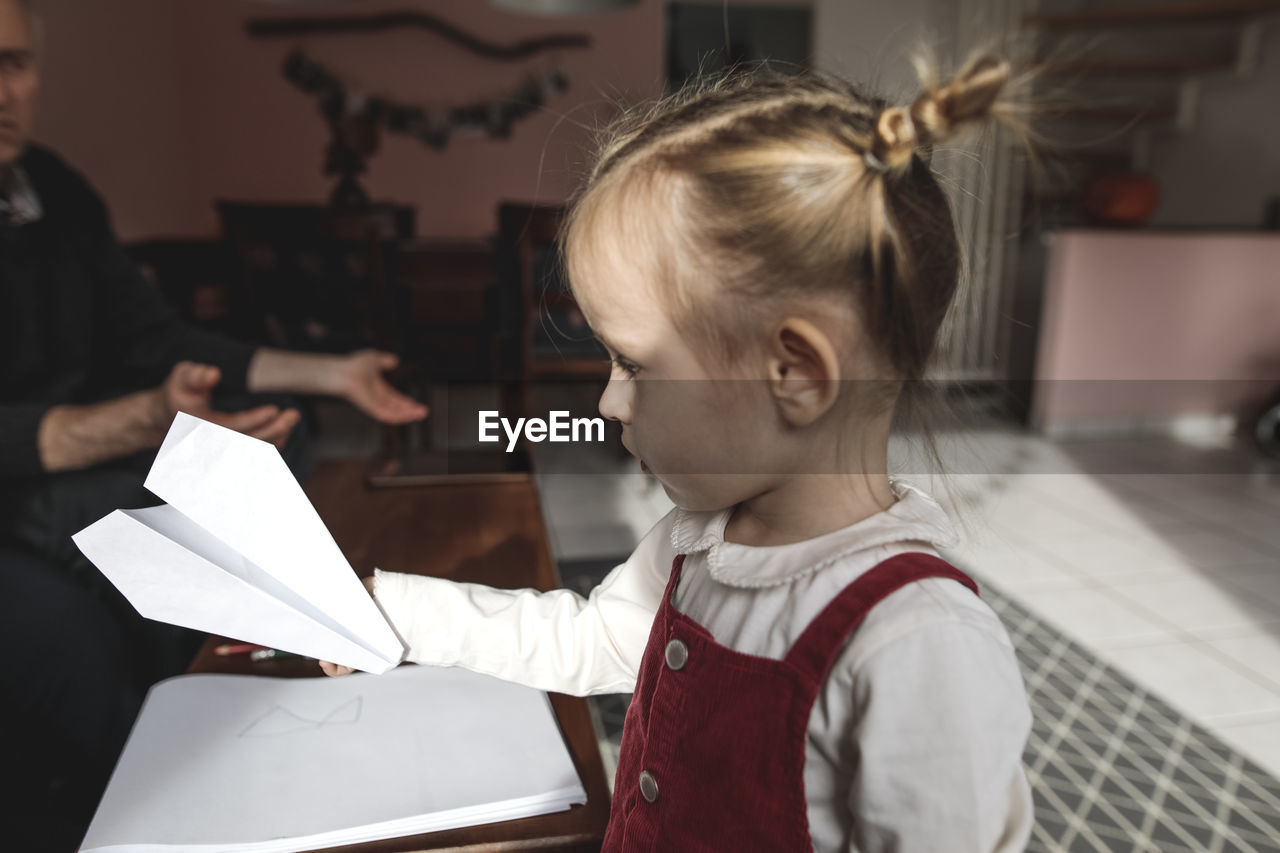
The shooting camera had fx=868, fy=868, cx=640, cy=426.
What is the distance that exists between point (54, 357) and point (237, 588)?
1.01 m

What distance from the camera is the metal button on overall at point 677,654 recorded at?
0.47m

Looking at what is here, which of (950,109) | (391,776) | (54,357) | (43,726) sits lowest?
(43,726)

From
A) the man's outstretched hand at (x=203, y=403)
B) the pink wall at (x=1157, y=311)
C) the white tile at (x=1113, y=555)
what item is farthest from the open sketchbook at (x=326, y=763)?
the pink wall at (x=1157, y=311)

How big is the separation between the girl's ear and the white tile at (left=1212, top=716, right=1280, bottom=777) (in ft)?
4.39

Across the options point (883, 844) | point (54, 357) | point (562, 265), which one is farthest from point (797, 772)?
point (54, 357)

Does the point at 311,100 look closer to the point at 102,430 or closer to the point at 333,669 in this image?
the point at 102,430

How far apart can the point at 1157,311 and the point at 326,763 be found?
3.57 metres

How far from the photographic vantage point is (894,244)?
15.4 inches

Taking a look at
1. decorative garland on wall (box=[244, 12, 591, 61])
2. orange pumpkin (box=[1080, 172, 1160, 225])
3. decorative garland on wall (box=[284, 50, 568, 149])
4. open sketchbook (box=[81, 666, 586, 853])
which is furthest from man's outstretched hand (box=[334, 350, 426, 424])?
decorative garland on wall (box=[244, 12, 591, 61])

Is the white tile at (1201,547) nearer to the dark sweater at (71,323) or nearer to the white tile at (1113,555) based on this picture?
the white tile at (1113,555)

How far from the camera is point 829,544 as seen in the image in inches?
17.7

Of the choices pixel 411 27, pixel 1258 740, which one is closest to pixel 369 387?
pixel 1258 740

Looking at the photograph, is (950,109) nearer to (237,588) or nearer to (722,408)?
(722,408)

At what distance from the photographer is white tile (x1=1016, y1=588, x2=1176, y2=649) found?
1.71 meters
